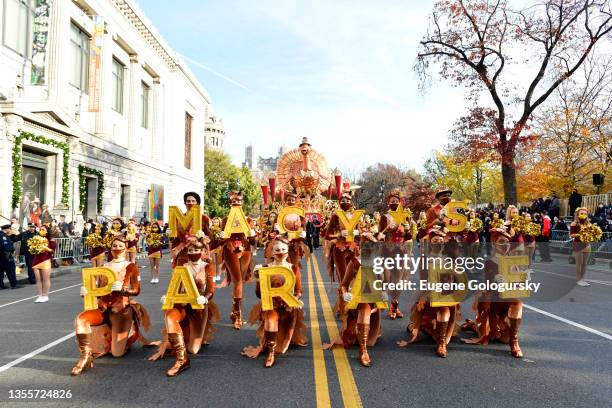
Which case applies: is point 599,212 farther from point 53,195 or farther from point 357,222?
point 53,195

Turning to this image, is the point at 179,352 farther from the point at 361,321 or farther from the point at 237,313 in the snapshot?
the point at 237,313

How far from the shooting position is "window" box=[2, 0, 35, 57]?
63.1 ft

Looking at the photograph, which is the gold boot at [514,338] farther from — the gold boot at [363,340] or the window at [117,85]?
the window at [117,85]

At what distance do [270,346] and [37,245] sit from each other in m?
6.92

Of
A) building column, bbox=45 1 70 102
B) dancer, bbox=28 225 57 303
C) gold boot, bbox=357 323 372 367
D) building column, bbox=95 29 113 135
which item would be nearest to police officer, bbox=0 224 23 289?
dancer, bbox=28 225 57 303

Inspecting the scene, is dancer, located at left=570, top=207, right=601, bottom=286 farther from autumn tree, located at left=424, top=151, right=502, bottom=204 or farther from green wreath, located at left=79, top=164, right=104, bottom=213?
autumn tree, located at left=424, top=151, right=502, bottom=204

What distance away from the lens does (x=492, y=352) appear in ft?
18.5

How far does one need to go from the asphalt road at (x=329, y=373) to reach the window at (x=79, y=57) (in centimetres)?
2261

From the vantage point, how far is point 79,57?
2636cm

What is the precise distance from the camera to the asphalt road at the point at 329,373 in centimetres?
406

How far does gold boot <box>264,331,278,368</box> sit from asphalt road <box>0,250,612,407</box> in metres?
0.11

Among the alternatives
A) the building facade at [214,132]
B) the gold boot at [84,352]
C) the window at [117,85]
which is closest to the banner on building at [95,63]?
the window at [117,85]

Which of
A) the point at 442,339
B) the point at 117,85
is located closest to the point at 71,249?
the point at 442,339

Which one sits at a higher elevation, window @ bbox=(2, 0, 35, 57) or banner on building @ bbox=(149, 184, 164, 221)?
window @ bbox=(2, 0, 35, 57)
